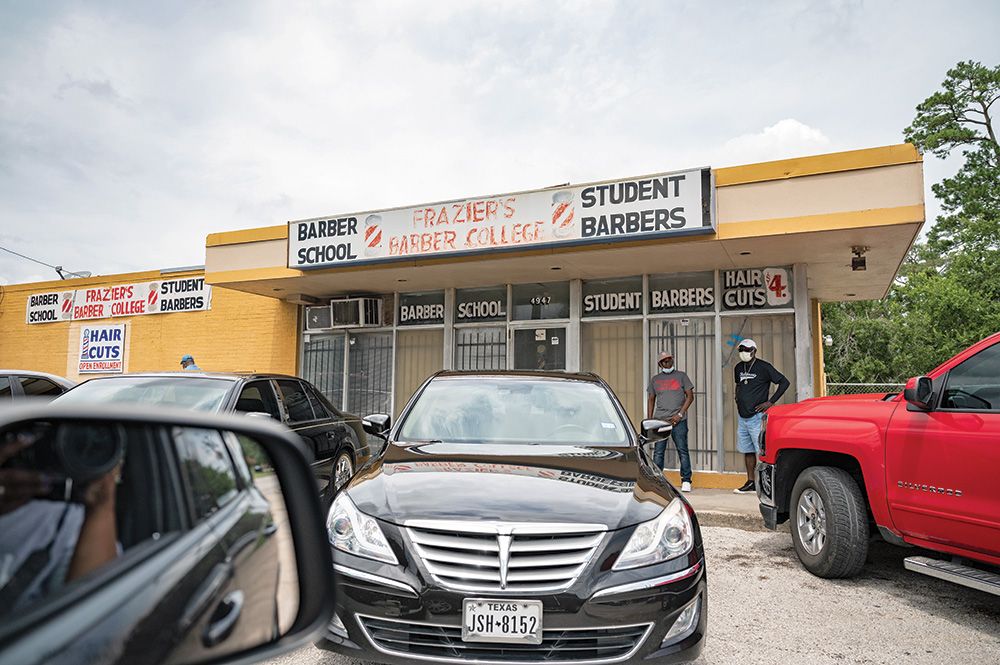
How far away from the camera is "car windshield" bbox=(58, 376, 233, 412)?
241 inches

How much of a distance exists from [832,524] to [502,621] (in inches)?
132

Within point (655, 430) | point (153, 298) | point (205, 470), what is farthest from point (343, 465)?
point (153, 298)

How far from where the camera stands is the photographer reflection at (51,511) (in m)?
0.84

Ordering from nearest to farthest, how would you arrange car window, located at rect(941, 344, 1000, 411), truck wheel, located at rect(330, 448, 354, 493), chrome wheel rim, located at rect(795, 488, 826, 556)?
car window, located at rect(941, 344, 1000, 411), chrome wheel rim, located at rect(795, 488, 826, 556), truck wheel, located at rect(330, 448, 354, 493)

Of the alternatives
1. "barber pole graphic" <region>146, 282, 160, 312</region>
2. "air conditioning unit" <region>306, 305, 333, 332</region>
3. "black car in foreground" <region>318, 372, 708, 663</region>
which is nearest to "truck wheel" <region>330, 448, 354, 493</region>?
"black car in foreground" <region>318, 372, 708, 663</region>

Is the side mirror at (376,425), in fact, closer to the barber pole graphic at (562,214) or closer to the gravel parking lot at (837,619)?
the gravel parking lot at (837,619)

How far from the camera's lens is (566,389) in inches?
193

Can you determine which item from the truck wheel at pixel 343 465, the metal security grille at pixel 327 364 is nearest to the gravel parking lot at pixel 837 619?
the truck wheel at pixel 343 465

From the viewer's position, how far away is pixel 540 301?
1172cm

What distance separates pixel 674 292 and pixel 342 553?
8508 millimetres

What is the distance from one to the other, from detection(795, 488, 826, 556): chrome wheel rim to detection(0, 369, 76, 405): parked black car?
25.0 feet

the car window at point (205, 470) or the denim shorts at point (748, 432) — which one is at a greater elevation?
the car window at point (205, 470)

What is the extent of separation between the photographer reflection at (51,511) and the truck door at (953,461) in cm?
456

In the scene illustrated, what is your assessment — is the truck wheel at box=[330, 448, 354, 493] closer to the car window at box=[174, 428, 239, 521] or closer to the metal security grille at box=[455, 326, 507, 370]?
the metal security grille at box=[455, 326, 507, 370]
